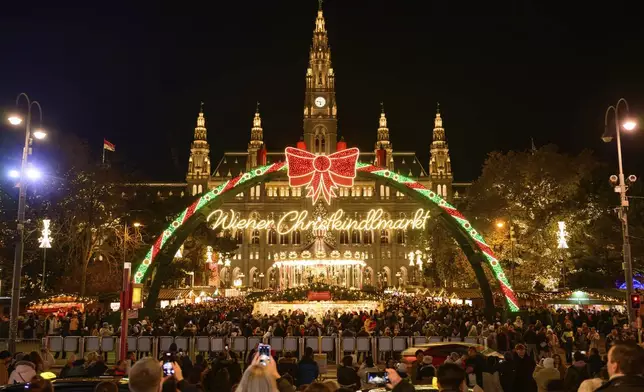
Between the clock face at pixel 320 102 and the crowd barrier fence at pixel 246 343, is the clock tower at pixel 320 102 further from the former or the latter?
the crowd barrier fence at pixel 246 343

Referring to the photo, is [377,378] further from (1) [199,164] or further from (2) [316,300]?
(1) [199,164]

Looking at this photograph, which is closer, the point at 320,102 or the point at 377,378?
the point at 377,378

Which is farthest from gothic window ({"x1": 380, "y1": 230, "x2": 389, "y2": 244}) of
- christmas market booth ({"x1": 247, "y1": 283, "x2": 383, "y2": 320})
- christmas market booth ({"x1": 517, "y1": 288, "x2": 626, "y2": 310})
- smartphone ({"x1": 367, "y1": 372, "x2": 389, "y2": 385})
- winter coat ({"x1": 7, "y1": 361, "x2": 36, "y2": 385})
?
winter coat ({"x1": 7, "y1": 361, "x2": 36, "y2": 385})

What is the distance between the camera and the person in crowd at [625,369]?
4016mm

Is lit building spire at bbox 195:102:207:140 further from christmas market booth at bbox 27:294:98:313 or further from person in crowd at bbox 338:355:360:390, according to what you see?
person in crowd at bbox 338:355:360:390

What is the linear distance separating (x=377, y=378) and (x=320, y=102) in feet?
Answer: 299

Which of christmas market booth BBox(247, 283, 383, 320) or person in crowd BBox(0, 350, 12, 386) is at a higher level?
christmas market booth BBox(247, 283, 383, 320)

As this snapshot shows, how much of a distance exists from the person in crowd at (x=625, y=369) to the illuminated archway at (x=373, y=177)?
2042cm

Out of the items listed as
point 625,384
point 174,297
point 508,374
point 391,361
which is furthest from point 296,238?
point 625,384

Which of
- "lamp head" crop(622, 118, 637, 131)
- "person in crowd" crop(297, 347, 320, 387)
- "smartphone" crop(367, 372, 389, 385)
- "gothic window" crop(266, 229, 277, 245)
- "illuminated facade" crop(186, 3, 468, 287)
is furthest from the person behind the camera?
"gothic window" crop(266, 229, 277, 245)

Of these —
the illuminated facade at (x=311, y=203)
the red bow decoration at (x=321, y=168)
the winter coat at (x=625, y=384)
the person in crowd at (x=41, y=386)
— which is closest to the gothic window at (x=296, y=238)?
the illuminated facade at (x=311, y=203)

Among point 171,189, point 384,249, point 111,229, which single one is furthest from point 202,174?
point 111,229

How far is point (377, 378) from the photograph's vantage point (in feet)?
28.8

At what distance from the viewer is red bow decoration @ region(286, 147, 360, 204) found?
2503 cm
